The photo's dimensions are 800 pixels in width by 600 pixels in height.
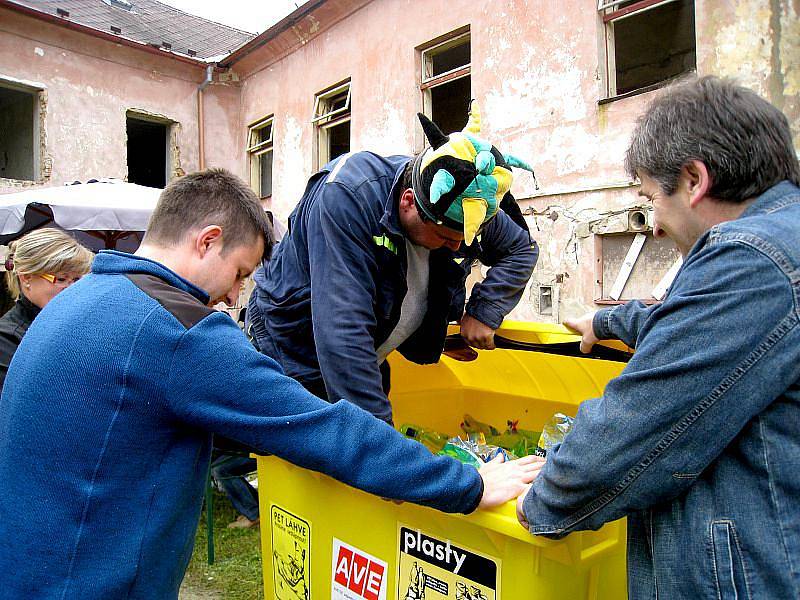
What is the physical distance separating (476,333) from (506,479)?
1.13m

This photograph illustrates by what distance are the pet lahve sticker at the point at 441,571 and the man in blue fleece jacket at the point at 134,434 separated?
0.83 feet

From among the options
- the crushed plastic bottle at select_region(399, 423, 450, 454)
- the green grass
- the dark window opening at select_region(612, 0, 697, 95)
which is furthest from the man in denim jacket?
the dark window opening at select_region(612, 0, 697, 95)

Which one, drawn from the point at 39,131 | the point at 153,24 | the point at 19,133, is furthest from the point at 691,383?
the point at 153,24

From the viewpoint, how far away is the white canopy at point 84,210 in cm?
523

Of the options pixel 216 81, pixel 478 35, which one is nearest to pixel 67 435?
pixel 478 35

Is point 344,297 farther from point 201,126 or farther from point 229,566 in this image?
point 201,126

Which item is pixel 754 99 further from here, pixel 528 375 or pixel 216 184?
pixel 528 375

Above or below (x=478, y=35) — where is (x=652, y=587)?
below

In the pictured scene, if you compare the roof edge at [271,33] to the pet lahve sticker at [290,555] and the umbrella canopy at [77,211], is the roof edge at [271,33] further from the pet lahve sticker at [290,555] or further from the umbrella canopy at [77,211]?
the pet lahve sticker at [290,555]

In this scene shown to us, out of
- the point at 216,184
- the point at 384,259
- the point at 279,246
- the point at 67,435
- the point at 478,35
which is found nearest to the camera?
the point at 67,435

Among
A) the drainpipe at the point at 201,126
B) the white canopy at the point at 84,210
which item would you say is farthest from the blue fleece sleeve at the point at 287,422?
the drainpipe at the point at 201,126

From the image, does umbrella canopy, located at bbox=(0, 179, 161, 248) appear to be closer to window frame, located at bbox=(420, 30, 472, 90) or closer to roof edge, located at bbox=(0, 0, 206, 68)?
window frame, located at bbox=(420, 30, 472, 90)

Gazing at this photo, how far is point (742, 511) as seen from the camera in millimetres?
1035

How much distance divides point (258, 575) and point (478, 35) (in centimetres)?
759
